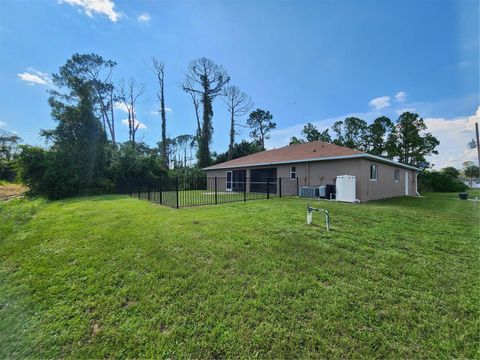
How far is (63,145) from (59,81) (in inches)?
283

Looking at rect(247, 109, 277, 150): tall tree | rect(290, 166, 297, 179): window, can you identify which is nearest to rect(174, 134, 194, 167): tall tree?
rect(247, 109, 277, 150): tall tree

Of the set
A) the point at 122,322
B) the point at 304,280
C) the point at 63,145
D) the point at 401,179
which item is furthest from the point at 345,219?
the point at 63,145

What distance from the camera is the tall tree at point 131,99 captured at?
93.0ft

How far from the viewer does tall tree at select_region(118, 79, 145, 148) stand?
93.0 ft

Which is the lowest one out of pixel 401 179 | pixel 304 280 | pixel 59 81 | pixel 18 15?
pixel 304 280

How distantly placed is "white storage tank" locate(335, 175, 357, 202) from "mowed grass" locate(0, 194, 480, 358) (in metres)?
5.05

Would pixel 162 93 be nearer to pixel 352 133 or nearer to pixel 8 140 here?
pixel 352 133

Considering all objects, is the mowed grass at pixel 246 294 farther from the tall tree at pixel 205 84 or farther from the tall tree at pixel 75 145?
the tall tree at pixel 205 84

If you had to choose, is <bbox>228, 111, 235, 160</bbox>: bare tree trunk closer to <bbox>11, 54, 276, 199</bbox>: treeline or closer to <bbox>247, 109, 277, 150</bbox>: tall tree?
<bbox>11, 54, 276, 199</bbox>: treeline

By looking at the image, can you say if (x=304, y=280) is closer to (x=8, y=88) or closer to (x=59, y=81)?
(x=8, y=88)

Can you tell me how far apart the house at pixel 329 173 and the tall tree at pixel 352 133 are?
50.2 ft

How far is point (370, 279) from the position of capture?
118 inches

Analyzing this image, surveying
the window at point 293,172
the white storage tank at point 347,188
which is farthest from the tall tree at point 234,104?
the white storage tank at point 347,188

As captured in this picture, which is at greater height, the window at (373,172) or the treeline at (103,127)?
the treeline at (103,127)
